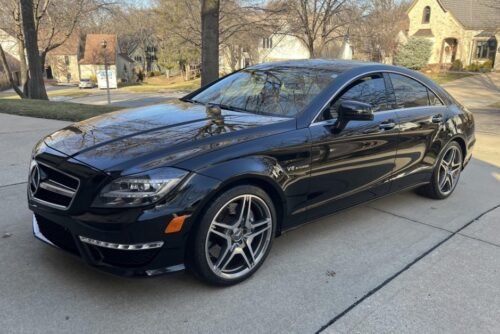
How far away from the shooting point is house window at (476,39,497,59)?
4041 centimetres

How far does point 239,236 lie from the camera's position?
3.12 metres

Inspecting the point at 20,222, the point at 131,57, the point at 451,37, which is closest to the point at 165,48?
the point at 131,57

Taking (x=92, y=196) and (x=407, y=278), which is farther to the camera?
(x=407, y=278)

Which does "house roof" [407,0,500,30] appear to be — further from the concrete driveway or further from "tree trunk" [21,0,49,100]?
the concrete driveway

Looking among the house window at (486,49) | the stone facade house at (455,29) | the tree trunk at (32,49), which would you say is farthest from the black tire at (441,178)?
the house window at (486,49)

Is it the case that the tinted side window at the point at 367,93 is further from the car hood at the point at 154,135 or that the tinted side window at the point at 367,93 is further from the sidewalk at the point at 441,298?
the sidewalk at the point at 441,298

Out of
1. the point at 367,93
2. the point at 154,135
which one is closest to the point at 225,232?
the point at 154,135

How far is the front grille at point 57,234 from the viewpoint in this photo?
283cm

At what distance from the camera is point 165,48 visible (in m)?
56.8

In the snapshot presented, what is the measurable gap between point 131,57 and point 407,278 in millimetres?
75484

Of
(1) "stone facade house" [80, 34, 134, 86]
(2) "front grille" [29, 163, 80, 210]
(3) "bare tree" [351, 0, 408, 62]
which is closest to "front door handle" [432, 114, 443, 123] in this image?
(2) "front grille" [29, 163, 80, 210]

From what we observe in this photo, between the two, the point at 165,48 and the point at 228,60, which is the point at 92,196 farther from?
the point at 165,48

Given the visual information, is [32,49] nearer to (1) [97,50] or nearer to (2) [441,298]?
(2) [441,298]

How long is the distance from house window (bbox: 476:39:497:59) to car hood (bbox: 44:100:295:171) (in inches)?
1731
